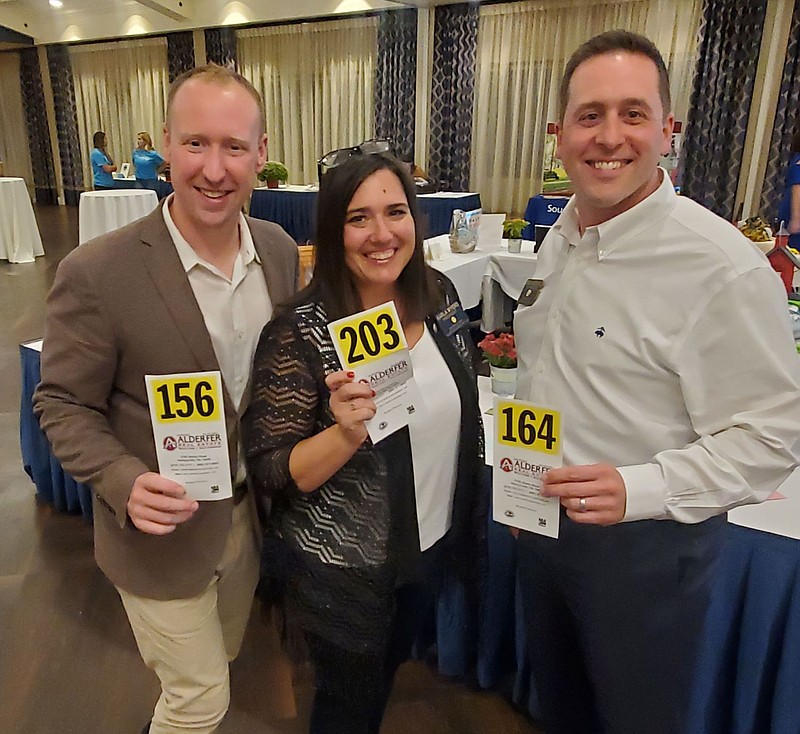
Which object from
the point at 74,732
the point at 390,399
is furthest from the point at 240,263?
the point at 74,732

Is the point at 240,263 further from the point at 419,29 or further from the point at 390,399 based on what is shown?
the point at 419,29

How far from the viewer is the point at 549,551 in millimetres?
1192

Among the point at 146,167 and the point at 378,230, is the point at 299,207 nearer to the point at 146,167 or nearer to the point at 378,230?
the point at 146,167

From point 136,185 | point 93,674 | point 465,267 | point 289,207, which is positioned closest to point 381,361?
point 93,674

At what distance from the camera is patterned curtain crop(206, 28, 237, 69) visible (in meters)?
10.3

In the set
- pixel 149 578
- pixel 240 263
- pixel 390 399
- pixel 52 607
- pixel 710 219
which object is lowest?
pixel 52 607

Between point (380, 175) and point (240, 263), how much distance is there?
0.31 meters

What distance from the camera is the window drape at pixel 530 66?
7.43 meters

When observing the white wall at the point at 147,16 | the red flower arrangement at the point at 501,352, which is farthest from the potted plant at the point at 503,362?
the white wall at the point at 147,16

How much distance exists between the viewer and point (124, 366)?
115 centimetres

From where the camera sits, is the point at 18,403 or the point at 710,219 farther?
the point at 18,403

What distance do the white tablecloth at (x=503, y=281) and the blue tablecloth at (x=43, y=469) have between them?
100 inches

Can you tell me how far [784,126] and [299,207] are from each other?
5236mm

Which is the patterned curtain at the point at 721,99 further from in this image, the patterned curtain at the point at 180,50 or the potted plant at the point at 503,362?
the patterned curtain at the point at 180,50
